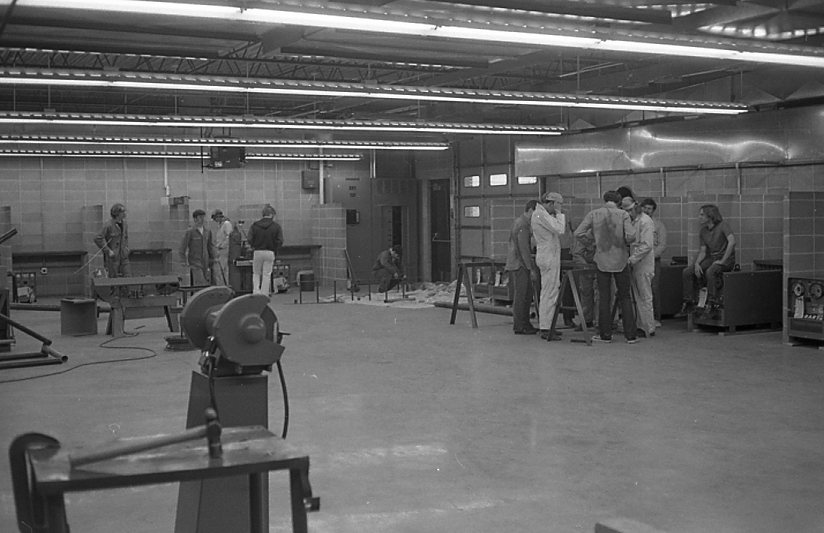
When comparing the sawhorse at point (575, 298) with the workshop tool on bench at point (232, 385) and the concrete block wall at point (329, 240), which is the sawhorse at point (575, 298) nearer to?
the workshop tool on bench at point (232, 385)

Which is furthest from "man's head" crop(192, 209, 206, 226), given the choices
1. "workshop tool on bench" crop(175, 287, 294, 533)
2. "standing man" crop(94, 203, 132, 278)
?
"workshop tool on bench" crop(175, 287, 294, 533)

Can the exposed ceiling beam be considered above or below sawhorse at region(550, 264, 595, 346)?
above

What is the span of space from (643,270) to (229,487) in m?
8.00

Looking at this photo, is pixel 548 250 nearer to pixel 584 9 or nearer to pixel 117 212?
pixel 584 9

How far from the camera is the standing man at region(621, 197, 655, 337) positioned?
1078cm

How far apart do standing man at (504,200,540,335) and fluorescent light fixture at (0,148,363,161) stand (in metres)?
8.57

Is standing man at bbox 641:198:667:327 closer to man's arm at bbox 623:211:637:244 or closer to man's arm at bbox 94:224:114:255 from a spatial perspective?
man's arm at bbox 623:211:637:244

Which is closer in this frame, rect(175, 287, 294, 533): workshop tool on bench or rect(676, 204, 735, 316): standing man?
rect(175, 287, 294, 533): workshop tool on bench

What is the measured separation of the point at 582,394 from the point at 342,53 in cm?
454

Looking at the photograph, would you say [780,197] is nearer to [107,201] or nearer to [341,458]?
[341,458]

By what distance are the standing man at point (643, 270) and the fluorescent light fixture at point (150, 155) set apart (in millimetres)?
9518

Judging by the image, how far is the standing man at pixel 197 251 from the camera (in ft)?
45.4

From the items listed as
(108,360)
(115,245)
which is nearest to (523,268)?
(108,360)

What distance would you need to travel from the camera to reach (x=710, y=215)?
11.2 m
